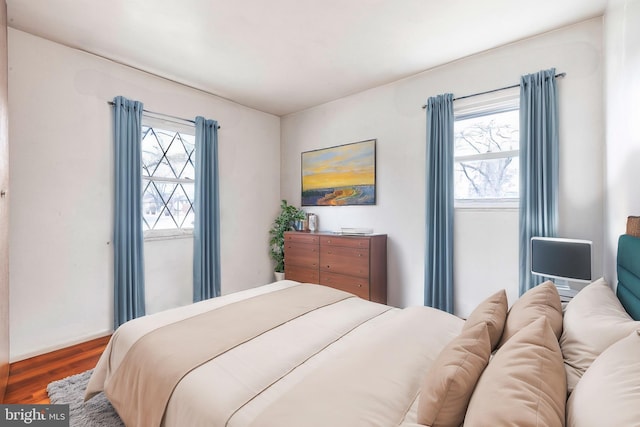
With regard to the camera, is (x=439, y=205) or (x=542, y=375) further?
(x=439, y=205)

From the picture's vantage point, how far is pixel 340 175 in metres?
4.07

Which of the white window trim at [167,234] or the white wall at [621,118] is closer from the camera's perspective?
the white wall at [621,118]

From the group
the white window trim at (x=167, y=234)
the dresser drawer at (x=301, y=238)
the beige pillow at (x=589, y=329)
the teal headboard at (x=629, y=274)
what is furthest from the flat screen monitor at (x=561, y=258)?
the white window trim at (x=167, y=234)

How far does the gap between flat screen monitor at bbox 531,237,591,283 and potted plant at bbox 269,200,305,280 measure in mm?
2888

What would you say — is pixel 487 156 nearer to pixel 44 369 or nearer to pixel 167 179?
pixel 167 179

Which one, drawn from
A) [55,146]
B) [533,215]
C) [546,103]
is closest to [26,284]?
[55,146]

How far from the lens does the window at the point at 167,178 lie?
11.0 ft

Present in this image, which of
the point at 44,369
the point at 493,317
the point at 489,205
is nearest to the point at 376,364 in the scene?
the point at 493,317

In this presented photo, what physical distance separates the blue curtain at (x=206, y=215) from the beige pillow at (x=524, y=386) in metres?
3.40

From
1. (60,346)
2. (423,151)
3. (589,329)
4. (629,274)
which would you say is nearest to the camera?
(589,329)

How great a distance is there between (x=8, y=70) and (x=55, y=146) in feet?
2.09

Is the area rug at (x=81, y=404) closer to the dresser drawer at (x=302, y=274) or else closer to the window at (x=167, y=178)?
the window at (x=167, y=178)

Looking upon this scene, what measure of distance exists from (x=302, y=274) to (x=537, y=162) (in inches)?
112

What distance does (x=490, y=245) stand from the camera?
2.92 meters
